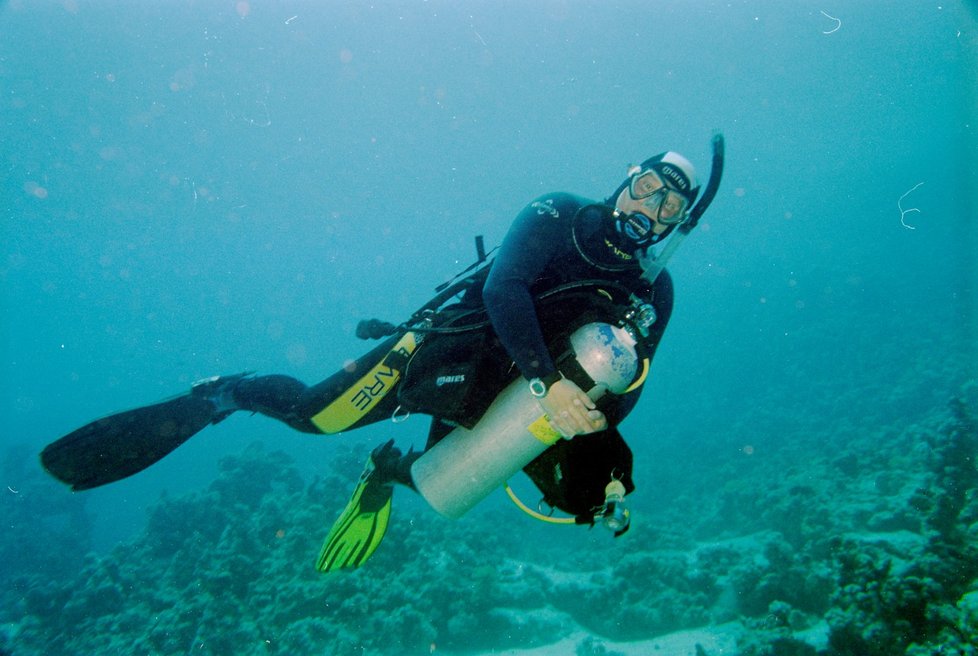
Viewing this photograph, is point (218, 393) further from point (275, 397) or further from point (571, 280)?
point (571, 280)

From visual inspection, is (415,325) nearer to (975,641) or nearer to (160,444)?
(160,444)

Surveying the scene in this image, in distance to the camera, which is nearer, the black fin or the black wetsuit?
the black wetsuit

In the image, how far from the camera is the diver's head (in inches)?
120

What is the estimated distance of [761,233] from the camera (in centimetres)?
14225

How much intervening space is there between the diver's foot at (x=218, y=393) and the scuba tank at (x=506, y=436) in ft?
6.81

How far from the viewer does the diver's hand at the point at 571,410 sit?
2.30 meters

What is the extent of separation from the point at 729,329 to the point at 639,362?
54.7m

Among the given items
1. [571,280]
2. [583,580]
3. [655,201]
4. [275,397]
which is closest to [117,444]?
[275,397]

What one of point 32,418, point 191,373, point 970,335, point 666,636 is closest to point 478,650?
point 666,636

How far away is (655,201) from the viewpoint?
10.4 ft

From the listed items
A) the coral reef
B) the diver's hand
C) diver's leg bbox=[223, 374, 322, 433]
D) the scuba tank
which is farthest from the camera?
the coral reef

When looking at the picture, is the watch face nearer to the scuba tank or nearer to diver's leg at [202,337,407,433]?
the scuba tank

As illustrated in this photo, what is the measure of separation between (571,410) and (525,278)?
873 millimetres

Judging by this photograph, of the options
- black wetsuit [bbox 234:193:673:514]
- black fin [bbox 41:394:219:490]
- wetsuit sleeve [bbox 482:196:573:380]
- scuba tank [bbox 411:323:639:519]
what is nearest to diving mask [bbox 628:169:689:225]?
black wetsuit [bbox 234:193:673:514]
